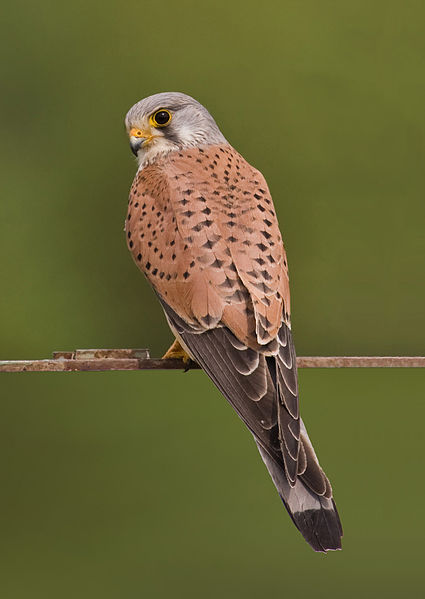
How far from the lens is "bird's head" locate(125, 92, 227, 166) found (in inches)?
122

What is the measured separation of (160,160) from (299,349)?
4.21 feet

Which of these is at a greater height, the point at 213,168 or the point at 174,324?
the point at 213,168

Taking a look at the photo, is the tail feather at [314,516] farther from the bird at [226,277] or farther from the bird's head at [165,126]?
the bird's head at [165,126]

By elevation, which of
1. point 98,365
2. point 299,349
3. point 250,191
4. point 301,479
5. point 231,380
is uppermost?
point 250,191

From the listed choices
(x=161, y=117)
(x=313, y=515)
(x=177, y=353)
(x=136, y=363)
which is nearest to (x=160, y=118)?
(x=161, y=117)

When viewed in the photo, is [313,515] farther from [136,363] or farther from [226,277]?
[226,277]

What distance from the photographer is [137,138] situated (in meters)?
3.09

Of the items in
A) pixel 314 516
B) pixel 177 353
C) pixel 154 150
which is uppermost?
pixel 154 150

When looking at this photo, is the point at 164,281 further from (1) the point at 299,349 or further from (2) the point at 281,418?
(1) the point at 299,349

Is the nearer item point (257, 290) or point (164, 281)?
point (257, 290)

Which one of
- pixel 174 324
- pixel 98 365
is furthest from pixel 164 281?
pixel 98 365

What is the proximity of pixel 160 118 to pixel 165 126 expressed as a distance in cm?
3

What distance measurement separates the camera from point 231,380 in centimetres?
238

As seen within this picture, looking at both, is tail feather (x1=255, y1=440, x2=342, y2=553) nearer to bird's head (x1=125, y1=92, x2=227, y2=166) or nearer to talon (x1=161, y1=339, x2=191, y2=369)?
talon (x1=161, y1=339, x2=191, y2=369)
